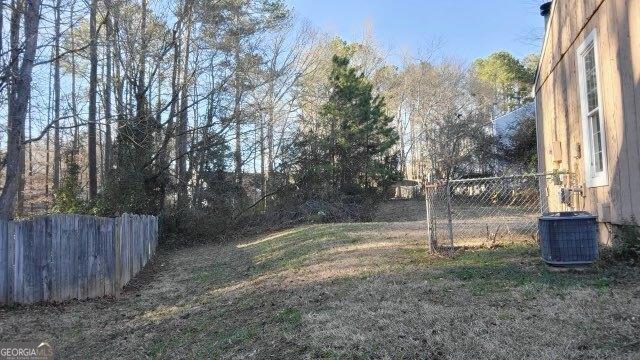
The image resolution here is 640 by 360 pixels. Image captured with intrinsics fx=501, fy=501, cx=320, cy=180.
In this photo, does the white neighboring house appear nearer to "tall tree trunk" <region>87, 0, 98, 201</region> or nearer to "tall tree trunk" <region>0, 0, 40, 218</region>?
"tall tree trunk" <region>87, 0, 98, 201</region>

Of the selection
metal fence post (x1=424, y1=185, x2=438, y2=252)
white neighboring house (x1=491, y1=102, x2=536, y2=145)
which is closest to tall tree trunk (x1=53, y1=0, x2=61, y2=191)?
metal fence post (x1=424, y1=185, x2=438, y2=252)

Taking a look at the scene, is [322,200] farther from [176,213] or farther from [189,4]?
[189,4]

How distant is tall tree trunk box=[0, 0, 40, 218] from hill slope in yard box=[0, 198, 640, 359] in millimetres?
4535

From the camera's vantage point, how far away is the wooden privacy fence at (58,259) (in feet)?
23.2

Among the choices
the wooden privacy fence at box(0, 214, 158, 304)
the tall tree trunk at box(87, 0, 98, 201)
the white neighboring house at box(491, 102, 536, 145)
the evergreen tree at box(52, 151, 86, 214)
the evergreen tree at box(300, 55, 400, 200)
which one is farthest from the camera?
the white neighboring house at box(491, 102, 536, 145)

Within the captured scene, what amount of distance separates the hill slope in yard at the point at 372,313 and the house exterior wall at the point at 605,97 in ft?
3.63

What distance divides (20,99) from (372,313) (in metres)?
9.65

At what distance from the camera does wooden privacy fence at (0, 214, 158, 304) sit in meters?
7.07

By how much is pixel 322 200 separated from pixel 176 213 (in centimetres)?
599

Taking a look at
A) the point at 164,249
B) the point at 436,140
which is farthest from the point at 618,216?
the point at 436,140

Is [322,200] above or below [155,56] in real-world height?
below

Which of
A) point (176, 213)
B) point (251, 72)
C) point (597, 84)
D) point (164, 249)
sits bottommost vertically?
point (164, 249)

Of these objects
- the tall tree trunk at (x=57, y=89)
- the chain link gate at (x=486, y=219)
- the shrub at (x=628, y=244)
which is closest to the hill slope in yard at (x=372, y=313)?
the shrub at (x=628, y=244)

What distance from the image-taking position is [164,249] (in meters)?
17.2
